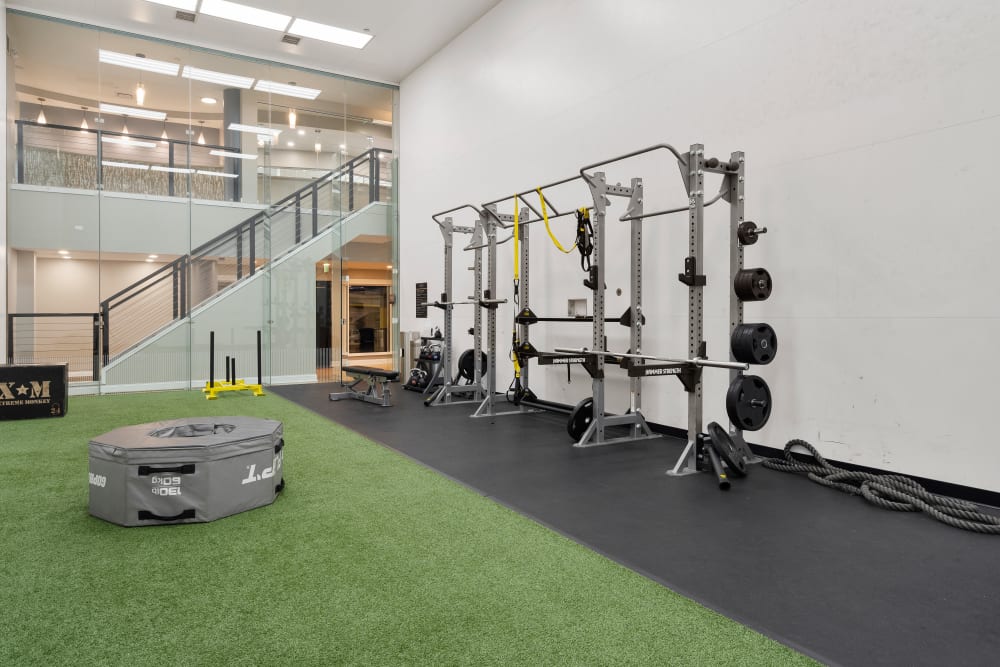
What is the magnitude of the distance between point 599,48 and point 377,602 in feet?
17.0

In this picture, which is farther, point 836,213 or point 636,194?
point 636,194

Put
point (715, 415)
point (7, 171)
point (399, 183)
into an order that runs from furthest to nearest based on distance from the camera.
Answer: point (399, 183), point (7, 171), point (715, 415)

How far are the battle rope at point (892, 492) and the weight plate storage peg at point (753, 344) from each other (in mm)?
726

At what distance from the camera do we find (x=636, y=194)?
462 cm

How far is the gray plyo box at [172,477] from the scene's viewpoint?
274 centimetres

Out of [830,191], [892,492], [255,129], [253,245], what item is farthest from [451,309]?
[892,492]

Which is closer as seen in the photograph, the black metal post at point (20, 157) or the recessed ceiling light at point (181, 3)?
the recessed ceiling light at point (181, 3)

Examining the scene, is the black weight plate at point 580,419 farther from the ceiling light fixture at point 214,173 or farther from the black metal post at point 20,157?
the black metal post at point 20,157

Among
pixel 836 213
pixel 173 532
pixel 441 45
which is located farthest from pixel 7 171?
pixel 836 213

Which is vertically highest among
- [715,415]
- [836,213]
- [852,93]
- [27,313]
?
[852,93]

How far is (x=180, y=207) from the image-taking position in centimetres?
796

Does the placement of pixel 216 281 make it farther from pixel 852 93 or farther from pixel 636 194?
pixel 852 93

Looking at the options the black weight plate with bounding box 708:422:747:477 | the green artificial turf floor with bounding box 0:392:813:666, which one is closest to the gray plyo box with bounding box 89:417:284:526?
the green artificial turf floor with bounding box 0:392:813:666

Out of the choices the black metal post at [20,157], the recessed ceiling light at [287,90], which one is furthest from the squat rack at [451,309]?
the black metal post at [20,157]
